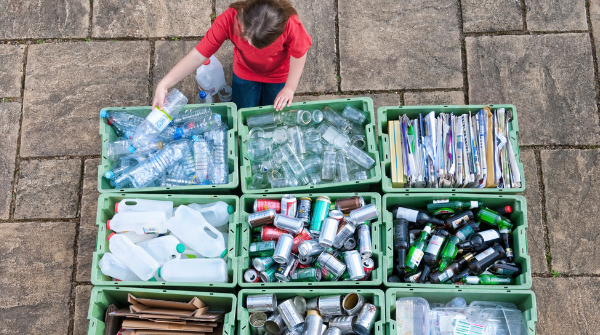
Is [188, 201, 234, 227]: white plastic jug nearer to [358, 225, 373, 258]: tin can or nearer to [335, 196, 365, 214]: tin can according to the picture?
[335, 196, 365, 214]: tin can

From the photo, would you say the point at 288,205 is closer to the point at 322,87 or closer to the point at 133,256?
the point at 133,256

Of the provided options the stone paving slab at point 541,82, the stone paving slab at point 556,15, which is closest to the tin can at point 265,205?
the stone paving slab at point 541,82

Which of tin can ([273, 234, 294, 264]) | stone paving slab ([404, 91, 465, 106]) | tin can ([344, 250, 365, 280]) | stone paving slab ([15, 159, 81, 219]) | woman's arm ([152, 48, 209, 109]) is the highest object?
stone paving slab ([404, 91, 465, 106])

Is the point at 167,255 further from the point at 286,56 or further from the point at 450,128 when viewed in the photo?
the point at 450,128

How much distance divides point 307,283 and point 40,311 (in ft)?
7.92

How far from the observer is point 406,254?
3.08 meters

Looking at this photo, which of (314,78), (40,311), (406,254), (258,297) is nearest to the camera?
(258,297)

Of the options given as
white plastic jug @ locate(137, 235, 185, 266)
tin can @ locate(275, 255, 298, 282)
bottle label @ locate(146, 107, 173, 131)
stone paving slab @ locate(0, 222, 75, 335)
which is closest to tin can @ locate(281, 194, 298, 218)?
tin can @ locate(275, 255, 298, 282)

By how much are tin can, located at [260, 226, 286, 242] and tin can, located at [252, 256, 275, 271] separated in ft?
0.45

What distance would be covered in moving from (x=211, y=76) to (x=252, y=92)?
592mm

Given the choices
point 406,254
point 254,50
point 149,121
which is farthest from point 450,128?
point 149,121

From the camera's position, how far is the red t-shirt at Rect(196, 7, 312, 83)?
300 cm

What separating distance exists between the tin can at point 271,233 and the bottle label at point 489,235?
A: 1.33m

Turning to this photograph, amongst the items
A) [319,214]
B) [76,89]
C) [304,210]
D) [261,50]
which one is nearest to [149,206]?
[304,210]
